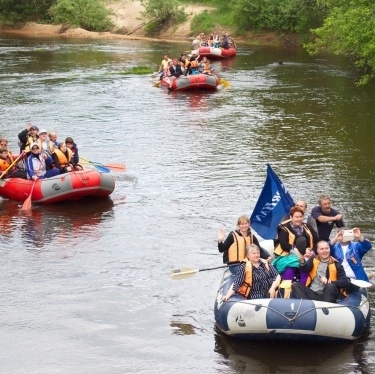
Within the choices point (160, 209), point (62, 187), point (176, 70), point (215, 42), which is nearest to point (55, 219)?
point (62, 187)

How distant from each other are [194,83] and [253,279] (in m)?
21.5

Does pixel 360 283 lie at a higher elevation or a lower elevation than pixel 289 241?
lower

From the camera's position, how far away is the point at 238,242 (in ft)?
39.1

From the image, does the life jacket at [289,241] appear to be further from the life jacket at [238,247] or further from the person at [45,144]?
the person at [45,144]

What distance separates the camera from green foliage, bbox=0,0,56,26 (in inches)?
2366

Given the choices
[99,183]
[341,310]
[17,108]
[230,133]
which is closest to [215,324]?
[341,310]

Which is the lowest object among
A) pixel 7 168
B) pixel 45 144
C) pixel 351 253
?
pixel 7 168

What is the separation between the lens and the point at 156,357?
10891mm

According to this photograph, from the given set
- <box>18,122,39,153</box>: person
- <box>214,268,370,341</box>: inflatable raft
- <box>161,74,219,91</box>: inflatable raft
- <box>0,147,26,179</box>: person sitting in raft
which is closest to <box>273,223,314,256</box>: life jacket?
<box>214,268,370,341</box>: inflatable raft

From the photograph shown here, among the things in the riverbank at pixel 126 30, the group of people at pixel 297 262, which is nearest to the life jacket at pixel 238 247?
the group of people at pixel 297 262

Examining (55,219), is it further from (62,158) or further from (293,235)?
(293,235)

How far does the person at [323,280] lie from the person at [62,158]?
7.83m

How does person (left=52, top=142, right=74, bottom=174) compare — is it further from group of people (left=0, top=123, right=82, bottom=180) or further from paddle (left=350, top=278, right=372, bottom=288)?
paddle (left=350, top=278, right=372, bottom=288)

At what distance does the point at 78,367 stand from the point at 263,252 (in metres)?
3.10
